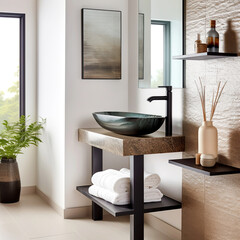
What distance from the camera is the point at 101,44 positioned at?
3936 millimetres

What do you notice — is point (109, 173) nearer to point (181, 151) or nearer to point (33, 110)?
point (181, 151)

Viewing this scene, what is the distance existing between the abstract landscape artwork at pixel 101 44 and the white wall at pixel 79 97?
0.17 feet

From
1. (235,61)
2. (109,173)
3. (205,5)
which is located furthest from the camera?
(109,173)

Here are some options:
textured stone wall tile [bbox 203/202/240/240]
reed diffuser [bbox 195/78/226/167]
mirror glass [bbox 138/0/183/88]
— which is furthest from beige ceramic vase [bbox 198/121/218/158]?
mirror glass [bbox 138/0/183/88]

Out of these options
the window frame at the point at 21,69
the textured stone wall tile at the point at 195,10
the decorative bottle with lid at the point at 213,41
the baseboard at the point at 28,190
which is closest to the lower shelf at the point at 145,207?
the decorative bottle with lid at the point at 213,41

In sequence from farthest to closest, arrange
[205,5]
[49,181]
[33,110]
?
[33,110] < [49,181] < [205,5]

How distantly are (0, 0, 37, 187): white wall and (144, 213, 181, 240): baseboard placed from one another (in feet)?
5.54

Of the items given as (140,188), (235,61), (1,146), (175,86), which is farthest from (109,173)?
(1,146)

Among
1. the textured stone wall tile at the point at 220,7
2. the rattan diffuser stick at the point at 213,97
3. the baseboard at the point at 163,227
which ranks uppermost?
the textured stone wall tile at the point at 220,7

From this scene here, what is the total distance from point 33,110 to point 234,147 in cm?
279

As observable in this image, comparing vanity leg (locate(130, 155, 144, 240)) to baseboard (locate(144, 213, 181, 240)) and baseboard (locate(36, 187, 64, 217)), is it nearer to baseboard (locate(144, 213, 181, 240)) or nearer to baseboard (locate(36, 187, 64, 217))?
baseboard (locate(144, 213, 181, 240))

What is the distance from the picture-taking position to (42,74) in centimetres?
462

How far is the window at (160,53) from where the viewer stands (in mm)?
3396

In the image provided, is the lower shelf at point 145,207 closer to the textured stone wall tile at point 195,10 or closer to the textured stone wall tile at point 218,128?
the textured stone wall tile at point 218,128
